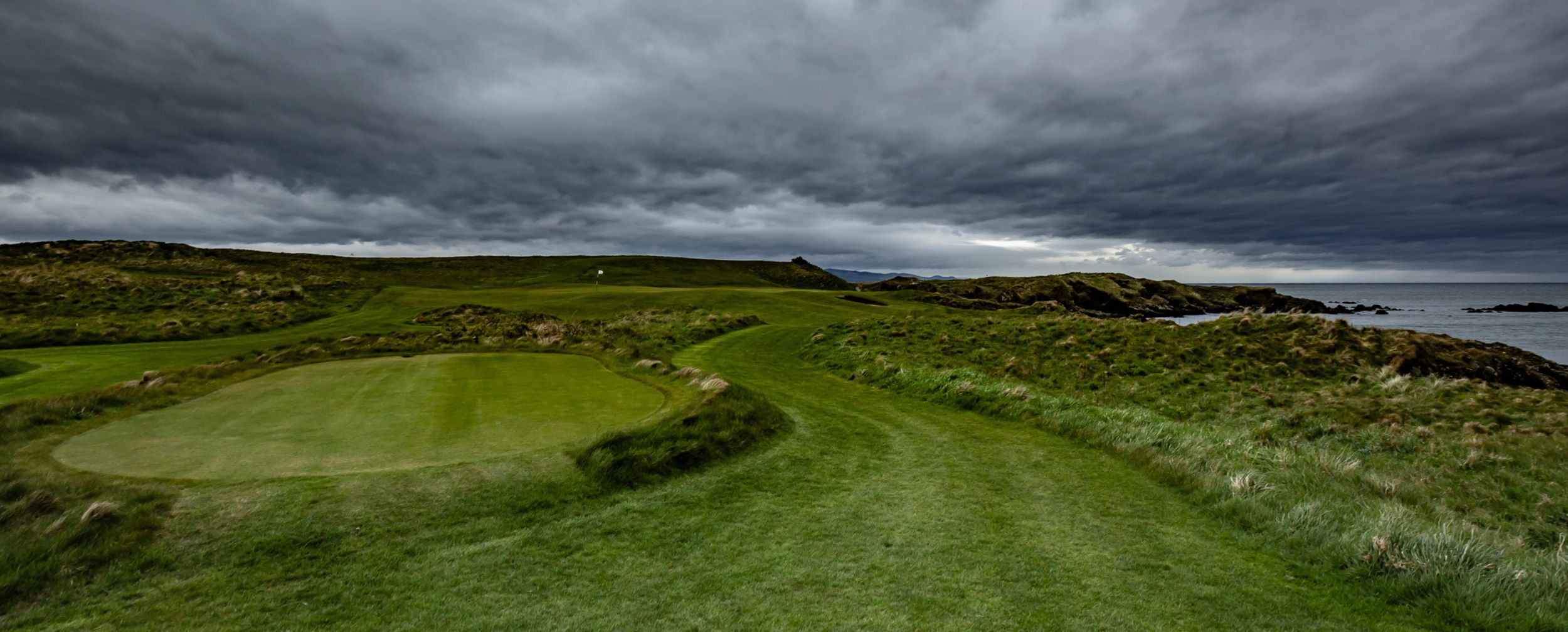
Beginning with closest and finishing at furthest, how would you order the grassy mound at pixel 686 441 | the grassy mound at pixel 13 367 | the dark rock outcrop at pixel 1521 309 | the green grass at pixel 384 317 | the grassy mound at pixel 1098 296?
1. the grassy mound at pixel 686 441
2. the green grass at pixel 384 317
3. the grassy mound at pixel 13 367
4. the grassy mound at pixel 1098 296
5. the dark rock outcrop at pixel 1521 309

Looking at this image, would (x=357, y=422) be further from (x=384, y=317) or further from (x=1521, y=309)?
(x=1521, y=309)

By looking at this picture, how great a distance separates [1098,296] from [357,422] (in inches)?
3031

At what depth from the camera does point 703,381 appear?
1233cm

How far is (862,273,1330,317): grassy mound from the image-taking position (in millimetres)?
65062

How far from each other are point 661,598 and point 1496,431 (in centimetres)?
1527

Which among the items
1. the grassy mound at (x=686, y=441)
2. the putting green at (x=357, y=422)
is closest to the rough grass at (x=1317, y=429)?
the grassy mound at (x=686, y=441)

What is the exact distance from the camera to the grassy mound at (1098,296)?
65.1m

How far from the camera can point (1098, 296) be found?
72688 mm

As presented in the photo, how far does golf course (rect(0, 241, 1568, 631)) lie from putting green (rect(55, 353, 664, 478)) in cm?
6

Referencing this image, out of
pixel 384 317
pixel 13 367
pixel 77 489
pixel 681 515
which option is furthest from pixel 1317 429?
pixel 384 317

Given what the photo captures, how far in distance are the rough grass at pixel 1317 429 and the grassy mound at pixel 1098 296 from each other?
113ft

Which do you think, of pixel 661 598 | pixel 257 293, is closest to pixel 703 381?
pixel 661 598

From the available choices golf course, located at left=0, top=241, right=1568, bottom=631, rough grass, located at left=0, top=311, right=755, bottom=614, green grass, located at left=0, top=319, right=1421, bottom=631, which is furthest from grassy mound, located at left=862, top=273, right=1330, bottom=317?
rough grass, located at left=0, top=311, right=755, bottom=614

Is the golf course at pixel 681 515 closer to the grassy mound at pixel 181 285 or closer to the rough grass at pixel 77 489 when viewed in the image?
the rough grass at pixel 77 489
